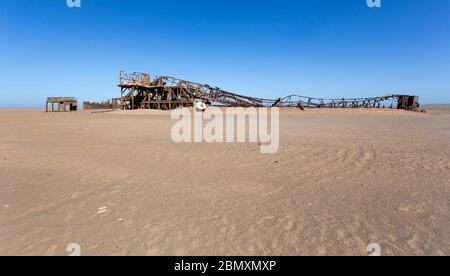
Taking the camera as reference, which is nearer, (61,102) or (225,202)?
(225,202)

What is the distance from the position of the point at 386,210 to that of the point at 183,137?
10.2 m

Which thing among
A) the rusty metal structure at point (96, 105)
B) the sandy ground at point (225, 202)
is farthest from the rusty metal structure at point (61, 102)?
the sandy ground at point (225, 202)

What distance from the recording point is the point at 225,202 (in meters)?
5.49

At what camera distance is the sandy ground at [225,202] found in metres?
3.96

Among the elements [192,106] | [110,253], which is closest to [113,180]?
[110,253]

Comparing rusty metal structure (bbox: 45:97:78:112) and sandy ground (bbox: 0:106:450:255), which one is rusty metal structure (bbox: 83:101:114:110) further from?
sandy ground (bbox: 0:106:450:255)

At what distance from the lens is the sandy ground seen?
156 inches

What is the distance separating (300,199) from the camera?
561 cm

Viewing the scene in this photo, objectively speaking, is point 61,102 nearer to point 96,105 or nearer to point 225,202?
point 96,105

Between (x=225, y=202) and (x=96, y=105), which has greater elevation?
(x=96, y=105)

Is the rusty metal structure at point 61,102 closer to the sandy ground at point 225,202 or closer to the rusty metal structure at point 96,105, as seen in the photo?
the rusty metal structure at point 96,105

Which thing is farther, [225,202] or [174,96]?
[174,96]

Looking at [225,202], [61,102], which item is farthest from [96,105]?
[225,202]

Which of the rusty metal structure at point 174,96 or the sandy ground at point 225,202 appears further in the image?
the rusty metal structure at point 174,96
